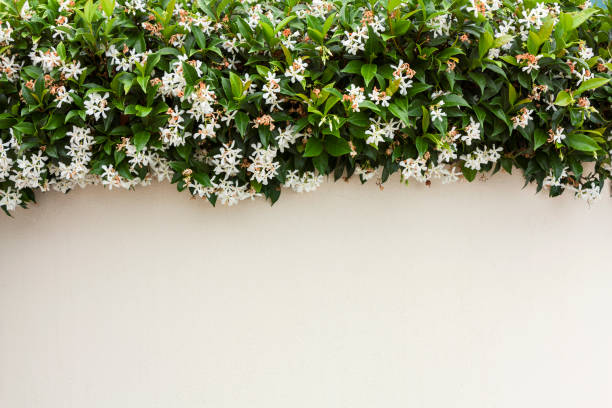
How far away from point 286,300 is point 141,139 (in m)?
0.84

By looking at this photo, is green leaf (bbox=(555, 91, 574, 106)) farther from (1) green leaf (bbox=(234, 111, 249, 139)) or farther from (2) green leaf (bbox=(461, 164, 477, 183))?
(1) green leaf (bbox=(234, 111, 249, 139))

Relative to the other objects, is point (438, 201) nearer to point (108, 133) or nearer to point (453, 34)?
point (453, 34)

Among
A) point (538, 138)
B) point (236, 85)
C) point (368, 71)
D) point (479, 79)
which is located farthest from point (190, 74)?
point (538, 138)

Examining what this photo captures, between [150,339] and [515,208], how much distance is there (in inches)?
63.4

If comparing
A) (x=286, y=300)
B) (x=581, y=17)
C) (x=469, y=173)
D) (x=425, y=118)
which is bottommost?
(x=286, y=300)

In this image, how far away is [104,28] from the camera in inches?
72.3

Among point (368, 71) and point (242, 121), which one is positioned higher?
point (368, 71)

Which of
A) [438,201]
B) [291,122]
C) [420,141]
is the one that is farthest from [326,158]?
[438,201]

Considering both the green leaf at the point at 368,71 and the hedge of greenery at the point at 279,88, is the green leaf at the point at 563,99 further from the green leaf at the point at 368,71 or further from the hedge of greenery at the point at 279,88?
the green leaf at the point at 368,71

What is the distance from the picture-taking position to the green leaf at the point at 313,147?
6.18 ft

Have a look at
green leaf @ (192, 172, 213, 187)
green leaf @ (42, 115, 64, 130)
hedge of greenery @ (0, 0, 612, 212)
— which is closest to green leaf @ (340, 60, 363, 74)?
hedge of greenery @ (0, 0, 612, 212)

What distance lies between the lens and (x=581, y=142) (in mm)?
1961

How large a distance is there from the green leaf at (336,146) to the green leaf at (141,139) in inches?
26.0

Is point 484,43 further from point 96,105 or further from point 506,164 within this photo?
point 96,105
